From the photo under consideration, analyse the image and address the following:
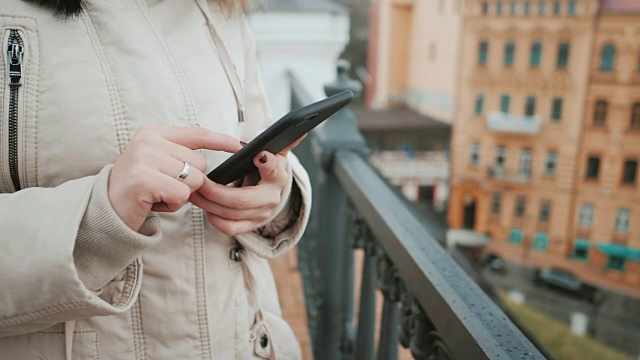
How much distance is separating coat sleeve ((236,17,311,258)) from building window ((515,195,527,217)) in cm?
1545

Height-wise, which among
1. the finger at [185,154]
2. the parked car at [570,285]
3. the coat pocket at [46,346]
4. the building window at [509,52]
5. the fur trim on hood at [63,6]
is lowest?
the parked car at [570,285]

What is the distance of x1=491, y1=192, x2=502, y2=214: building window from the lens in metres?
15.8

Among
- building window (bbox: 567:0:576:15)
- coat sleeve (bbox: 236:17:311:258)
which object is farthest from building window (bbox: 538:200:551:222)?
coat sleeve (bbox: 236:17:311:258)

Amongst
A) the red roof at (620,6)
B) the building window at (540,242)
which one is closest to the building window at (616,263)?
the building window at (540,242)

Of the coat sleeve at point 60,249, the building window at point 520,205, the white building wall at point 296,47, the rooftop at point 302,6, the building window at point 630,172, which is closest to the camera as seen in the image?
the coat sleeve at point 60,249

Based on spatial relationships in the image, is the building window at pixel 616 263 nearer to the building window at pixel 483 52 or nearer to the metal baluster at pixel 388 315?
the building window at pixel 483 52

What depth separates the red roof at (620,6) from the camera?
514 inches

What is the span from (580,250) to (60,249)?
16082 millimetres

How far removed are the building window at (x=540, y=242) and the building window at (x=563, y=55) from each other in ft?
12.8

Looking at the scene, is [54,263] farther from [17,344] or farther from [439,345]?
[439,345]

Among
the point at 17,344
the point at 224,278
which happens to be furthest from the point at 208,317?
the point at 17,344

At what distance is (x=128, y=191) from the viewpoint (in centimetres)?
46

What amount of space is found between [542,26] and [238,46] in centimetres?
1497

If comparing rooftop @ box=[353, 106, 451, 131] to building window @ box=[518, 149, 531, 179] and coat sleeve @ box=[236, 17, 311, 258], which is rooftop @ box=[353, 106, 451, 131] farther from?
coat sleeve @ box=[236, 17, 311, 258]
